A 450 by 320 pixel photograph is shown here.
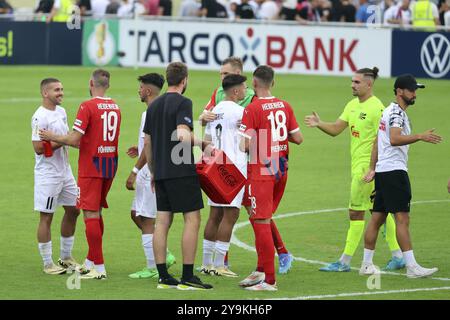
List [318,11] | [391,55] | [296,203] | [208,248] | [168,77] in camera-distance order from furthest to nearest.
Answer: [318,11]
[391,55]
[296,203]
[208,248]
[168,77]

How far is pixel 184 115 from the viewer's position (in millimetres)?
11781

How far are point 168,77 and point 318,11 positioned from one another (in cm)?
2617

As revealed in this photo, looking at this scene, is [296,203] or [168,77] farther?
[296,203]

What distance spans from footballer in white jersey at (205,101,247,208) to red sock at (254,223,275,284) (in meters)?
0.89

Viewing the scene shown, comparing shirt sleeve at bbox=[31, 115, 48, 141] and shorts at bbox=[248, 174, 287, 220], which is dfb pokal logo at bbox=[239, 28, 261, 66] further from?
shorts at bbox=[248, 174, 287, 220]

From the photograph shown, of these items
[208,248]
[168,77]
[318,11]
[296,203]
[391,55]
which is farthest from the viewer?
[318,11]

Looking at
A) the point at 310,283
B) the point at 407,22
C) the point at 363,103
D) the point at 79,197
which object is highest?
the point at 407,22

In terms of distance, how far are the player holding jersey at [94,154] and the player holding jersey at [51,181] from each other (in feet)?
1.09

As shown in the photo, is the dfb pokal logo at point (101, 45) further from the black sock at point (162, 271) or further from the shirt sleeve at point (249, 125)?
the black sock at point (162, 271)

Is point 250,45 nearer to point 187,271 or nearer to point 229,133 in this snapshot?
point 229,133

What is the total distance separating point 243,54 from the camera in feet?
117

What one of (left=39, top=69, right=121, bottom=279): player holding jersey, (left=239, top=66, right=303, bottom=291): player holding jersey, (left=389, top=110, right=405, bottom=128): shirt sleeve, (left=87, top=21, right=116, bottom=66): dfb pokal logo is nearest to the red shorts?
(left=39, top=69, right=121, bottom=279): player holding jersey
